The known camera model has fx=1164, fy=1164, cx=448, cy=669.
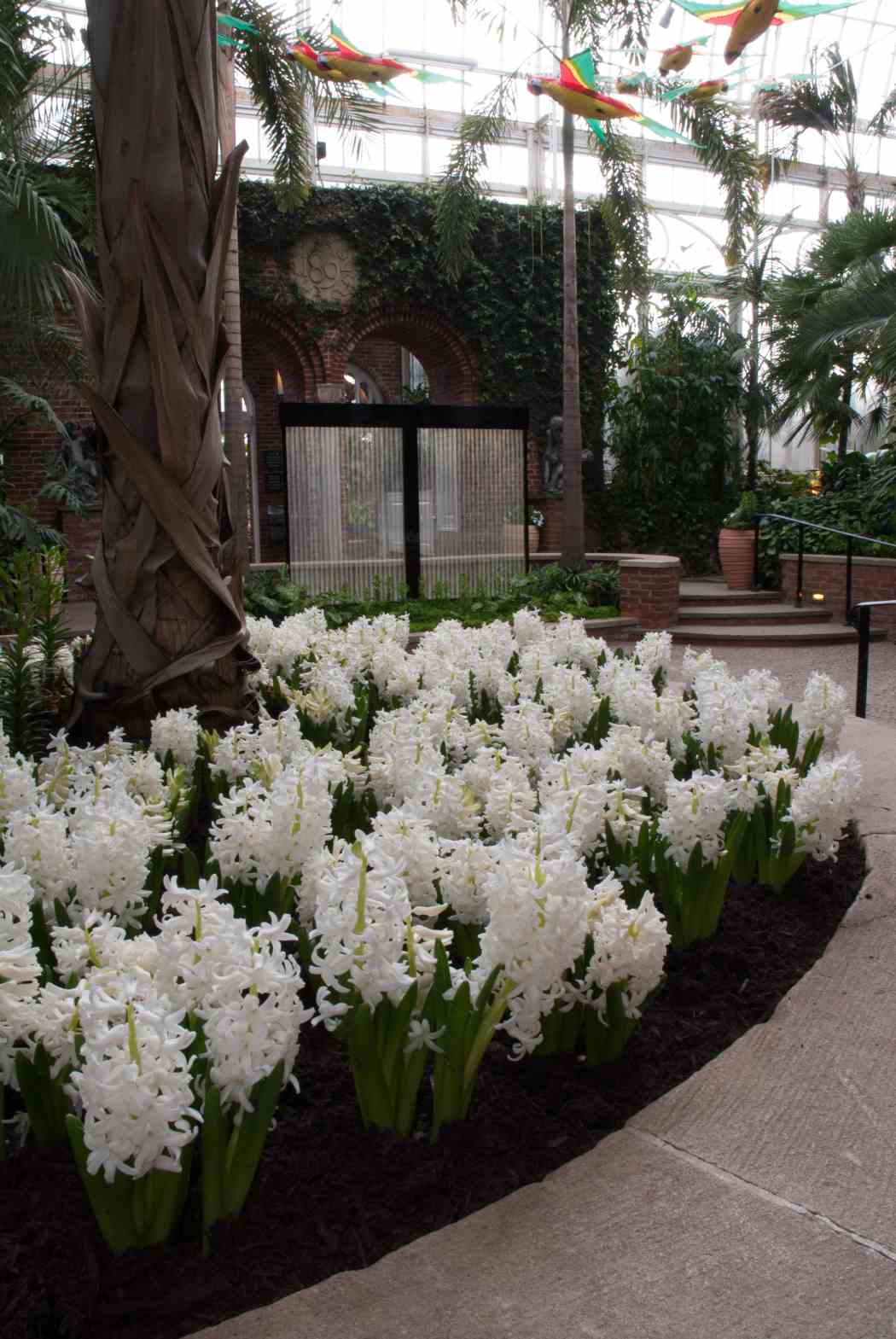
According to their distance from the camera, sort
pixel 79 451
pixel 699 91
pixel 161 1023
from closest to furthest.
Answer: pixel 161 1023 < pixel 699 91 < pixel 79 451

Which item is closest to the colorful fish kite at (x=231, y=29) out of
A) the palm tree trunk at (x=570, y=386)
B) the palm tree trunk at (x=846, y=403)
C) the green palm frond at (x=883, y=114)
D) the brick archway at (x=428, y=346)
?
the palm tree trunk at (x=570, y=386)

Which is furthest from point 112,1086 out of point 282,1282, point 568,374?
point 568,374

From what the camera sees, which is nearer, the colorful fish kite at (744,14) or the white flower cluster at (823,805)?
the white flower cluster at (823,805)

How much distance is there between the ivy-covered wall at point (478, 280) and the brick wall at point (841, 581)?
6.45m

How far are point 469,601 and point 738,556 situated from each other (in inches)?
173

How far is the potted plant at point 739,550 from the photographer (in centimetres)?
1402

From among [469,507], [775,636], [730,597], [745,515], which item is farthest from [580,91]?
[775,636]

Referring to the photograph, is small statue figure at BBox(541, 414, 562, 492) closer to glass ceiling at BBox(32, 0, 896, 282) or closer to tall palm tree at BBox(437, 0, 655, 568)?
tall palm tree at BBox(437, 0, 655, 568)

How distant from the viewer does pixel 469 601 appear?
11.3 m

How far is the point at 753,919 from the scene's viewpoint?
8.75 ft

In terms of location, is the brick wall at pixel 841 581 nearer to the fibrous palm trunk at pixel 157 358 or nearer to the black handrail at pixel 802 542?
the black handrail at pixel 802 542

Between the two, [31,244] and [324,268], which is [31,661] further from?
[324,268]

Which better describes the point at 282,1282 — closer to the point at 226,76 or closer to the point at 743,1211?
the point at 743,1211

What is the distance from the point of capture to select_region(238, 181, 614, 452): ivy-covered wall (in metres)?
16.5
